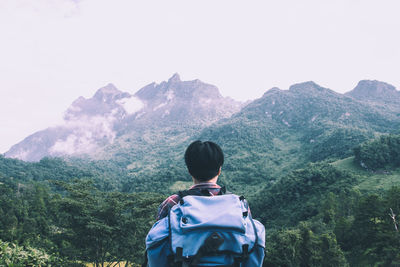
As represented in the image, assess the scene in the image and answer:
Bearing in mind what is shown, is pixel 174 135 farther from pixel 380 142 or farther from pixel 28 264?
→ pixel 28 264

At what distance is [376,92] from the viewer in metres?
169

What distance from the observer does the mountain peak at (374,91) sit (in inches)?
6403

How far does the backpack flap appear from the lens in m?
1.59

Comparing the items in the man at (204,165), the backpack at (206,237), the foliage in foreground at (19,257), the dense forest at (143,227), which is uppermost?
the man at (204,165)

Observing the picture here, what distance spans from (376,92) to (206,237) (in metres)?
213

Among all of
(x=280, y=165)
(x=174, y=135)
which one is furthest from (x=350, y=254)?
(x=174, y=135)

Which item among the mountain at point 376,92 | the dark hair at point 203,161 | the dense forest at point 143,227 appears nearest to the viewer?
the dark hair at point 203,161

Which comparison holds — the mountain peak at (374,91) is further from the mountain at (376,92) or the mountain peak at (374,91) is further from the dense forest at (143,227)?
the dense forest at (143,227)

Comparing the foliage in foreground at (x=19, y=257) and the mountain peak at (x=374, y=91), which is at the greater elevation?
the foliage in foreground at (x=19, y=257)

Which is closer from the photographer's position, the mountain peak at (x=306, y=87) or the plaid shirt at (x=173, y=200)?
the plaid shirt at (x=173, y=200)

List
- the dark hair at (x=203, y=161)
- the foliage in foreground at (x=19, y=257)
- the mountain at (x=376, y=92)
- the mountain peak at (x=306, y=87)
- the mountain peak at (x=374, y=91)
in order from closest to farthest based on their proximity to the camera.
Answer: the dark hair at (x=203, y=161)
the foliage in foreground at (x=19, y=257)
the mountain at (x=376, y=92)
the mountain peak at (x=374, y=91)
the mountain peak at (x=306, y=87)

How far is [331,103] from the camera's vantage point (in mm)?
140250

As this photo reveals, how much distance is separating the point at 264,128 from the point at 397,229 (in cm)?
12030

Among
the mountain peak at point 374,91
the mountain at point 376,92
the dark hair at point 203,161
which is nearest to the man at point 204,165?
the dark hair at point 203,161
